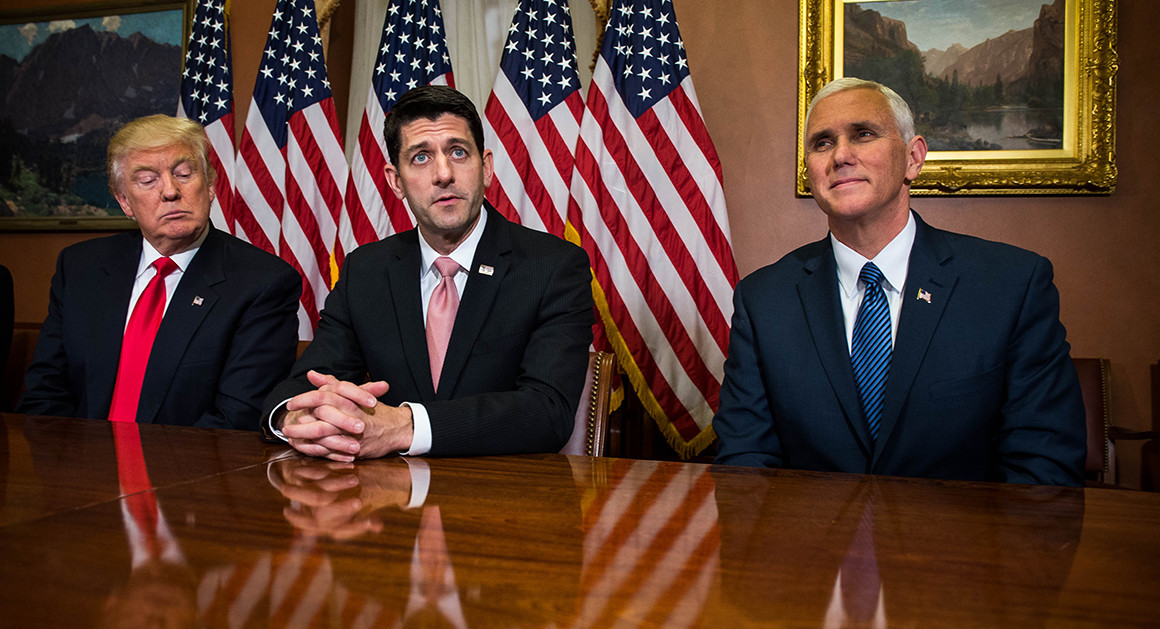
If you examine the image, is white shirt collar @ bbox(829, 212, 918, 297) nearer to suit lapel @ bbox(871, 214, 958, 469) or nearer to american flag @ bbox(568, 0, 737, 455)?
suit lapel @ bbox(871, 214, 958, 469)

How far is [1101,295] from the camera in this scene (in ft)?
11.5

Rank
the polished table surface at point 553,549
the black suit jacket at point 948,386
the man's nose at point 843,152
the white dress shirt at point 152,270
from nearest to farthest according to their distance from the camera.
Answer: the polished table surface at point 553,549, the black suit jacket at point 948,386, the man's nose at point 843,152, the white dress shirt at point 152,270

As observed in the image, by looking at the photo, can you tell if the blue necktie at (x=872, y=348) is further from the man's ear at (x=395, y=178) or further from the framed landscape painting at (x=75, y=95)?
the framed landscape painting at (x=75, y=95)

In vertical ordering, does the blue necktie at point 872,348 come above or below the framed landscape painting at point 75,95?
below

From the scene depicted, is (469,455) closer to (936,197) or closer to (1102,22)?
(936,197)

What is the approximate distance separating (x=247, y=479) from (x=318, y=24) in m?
3.47

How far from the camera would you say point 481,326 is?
2.09m

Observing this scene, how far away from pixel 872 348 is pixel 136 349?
2.19m

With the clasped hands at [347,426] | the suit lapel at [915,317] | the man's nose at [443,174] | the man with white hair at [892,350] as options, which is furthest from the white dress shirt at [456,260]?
the suit lapel at [915,317]

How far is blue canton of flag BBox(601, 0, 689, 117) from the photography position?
3600 mm

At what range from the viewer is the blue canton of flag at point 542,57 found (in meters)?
3.67

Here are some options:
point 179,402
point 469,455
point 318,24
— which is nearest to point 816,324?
point 469,455

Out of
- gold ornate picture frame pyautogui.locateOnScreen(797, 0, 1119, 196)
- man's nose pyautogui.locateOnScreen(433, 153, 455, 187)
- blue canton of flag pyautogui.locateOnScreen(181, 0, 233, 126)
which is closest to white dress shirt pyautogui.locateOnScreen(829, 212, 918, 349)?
man's nose pyautogui.locateOnScreen(433, 153, 455, 187)

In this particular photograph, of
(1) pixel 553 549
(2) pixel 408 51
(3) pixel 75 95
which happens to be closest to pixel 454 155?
(1) pixel 553 549
